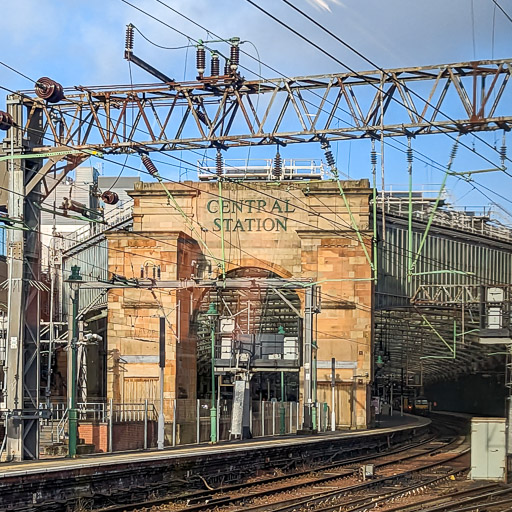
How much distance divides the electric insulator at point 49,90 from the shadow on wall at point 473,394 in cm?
5814

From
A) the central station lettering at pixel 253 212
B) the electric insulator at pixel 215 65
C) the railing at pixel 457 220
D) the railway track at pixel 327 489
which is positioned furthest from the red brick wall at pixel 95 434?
the railing at pixel 457 220

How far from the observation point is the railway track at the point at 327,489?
70.6 ft

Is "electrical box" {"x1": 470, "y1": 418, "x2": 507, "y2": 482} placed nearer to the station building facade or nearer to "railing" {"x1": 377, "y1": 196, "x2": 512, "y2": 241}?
the station building facade

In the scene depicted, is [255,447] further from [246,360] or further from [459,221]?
[459,221]

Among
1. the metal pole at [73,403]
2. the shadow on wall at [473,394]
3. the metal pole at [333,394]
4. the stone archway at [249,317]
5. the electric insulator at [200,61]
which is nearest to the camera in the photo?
the metal pole at [73,403]

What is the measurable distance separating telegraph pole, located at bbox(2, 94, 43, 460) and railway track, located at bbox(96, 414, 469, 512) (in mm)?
4249

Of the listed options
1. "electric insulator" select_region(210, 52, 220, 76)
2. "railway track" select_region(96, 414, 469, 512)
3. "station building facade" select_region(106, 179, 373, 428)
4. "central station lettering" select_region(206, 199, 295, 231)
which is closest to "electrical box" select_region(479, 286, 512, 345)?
"railway track" select_region(96, 414, 469, 512)

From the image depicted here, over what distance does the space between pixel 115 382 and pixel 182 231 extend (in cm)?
751

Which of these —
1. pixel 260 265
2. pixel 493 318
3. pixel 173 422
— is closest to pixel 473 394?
pixel 260 265

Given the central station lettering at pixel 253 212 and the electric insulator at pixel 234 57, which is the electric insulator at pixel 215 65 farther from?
the central station lettering at pixel 253 212

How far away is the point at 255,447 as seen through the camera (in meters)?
28.4

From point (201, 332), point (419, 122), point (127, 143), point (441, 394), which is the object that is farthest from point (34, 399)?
point (441, 394)

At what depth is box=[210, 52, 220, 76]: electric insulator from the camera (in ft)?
84.6

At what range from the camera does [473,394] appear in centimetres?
8975
